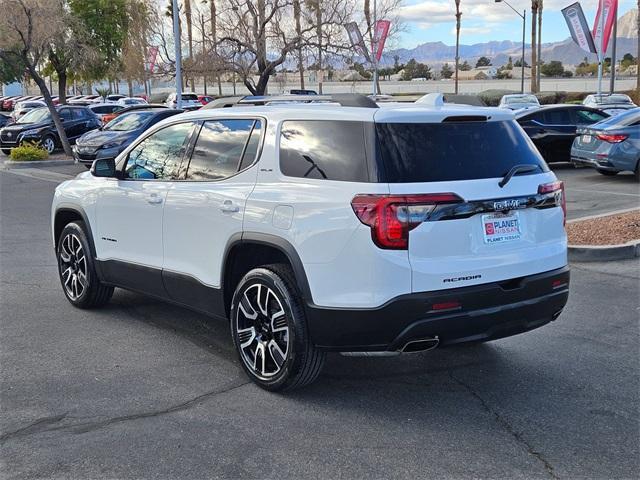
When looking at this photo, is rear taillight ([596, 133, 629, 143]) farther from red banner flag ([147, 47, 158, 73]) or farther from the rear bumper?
red banner flag ([147, 47, 158, 73])

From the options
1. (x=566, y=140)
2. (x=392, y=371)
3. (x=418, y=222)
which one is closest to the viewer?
(x=418, y=222)

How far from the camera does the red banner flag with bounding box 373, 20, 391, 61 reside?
1145 inches

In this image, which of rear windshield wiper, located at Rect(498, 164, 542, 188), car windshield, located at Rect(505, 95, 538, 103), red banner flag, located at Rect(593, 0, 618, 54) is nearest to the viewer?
rear windshield wiper, located at Rect(498, 164, 542, 188)

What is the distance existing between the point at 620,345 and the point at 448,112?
2521mm

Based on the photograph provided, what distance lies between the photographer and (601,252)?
8594 millimetres

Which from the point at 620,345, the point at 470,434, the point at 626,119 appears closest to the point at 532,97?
the point at 626,119

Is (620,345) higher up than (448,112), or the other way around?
(448,112)

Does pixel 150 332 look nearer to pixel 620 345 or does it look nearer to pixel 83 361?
pixel 83 361

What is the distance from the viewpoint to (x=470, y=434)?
13.6 feet

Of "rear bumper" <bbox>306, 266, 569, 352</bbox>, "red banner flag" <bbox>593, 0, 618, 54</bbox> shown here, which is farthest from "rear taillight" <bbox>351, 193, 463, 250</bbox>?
"red banner flag" <bbox>593, 0, 618, 54</bbox>

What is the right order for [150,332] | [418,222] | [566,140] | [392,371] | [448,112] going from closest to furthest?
[418,222] → [448,112] → [392,371] → [150,332] → [566,140]

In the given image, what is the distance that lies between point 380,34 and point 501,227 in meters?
26.7

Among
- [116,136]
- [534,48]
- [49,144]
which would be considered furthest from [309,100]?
[534,48]

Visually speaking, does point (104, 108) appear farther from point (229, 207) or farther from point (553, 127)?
point (229, 207)
